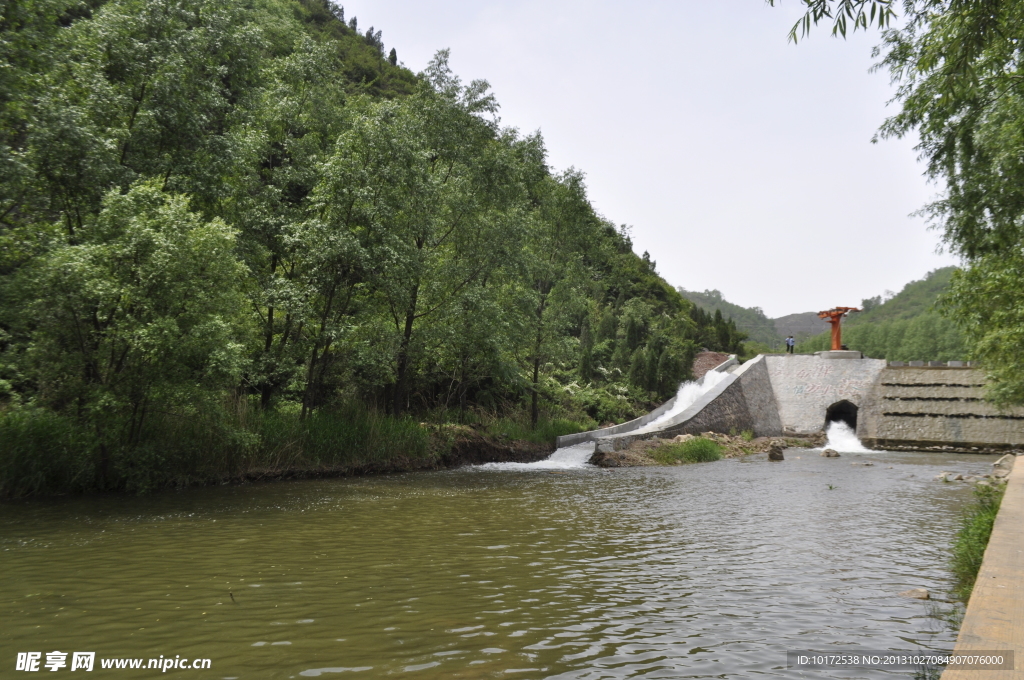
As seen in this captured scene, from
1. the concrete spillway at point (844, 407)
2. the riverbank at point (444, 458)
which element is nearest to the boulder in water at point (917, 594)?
the riverbank at point (444, 458)

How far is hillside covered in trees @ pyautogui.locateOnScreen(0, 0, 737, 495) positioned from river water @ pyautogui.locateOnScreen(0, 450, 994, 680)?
2333 millimetres

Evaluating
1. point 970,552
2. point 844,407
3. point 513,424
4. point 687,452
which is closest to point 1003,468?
point 687,452

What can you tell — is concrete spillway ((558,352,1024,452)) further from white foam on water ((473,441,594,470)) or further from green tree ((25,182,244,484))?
green tree ((25,182,244,484))

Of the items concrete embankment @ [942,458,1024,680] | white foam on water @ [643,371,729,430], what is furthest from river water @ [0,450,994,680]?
white foam on water @ [643,371,729,430]

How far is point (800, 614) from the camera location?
6.08 m

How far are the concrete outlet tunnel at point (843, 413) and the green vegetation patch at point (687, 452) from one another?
14422 mm

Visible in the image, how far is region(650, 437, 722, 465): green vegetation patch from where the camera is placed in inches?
952

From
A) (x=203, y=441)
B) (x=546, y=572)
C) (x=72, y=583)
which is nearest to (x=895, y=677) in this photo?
(x=546, y=572)

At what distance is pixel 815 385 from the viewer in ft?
119

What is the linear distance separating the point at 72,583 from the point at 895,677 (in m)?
7.75

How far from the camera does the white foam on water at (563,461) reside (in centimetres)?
2142

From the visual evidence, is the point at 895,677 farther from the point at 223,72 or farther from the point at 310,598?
the point at 223,72

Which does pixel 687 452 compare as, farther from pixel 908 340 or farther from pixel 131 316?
pixel 908 340

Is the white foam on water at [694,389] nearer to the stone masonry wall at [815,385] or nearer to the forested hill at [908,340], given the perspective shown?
the stone masonry wall at [815,385]
